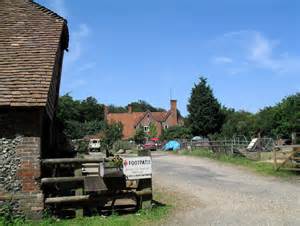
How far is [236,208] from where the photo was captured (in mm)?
11438

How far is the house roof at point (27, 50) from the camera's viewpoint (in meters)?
10.5

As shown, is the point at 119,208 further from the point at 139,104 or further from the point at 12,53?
the point at 139,104

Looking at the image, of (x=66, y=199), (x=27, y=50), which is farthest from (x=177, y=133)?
(x=66, y=199)

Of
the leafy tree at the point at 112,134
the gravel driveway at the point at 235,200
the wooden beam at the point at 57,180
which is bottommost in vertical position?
the gravel driveway at the point at 235,200

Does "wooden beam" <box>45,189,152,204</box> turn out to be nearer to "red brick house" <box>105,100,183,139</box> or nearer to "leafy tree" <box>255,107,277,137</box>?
"leafy tree" <box>255,107,277,137</box>

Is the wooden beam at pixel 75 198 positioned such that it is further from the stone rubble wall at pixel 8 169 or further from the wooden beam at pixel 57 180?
the stone rubble wall at pixel 8 169

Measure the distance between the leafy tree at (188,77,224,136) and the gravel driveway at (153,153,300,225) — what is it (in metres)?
44.8

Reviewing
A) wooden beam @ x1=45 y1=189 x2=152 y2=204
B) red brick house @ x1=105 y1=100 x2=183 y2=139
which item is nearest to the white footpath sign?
wooden beam @ x1=45 y1=189 x2=152 y2=204

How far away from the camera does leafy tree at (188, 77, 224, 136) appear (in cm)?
6531

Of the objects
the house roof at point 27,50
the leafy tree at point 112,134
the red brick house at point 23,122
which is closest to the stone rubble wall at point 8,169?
the red brick house at point 23,122

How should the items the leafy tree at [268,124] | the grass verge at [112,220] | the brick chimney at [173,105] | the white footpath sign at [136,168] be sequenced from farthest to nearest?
the brick chimney at [173,105] < the leafy tree at [268,124] < the white footpath sign at [136,168] < the grass verge at [112,220]

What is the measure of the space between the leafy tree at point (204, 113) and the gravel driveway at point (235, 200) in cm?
4479

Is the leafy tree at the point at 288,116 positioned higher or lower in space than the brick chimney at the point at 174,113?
lower

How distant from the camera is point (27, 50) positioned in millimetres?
12062
